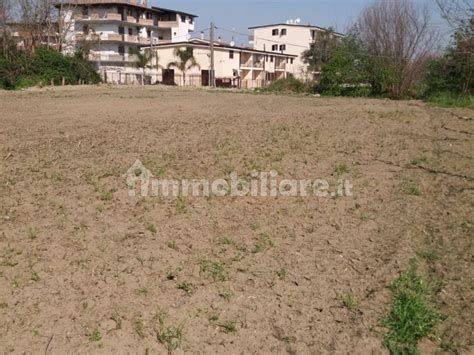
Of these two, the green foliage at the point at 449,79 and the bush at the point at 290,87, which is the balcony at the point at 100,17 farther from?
the green foliage at the point at 449,79

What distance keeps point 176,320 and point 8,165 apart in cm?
420

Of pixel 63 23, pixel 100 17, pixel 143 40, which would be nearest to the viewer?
pixel 63 23

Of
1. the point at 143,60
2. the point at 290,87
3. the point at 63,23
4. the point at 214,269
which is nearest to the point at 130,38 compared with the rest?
the point at 143,60

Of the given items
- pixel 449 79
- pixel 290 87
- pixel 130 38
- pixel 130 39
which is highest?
pixel 130 38

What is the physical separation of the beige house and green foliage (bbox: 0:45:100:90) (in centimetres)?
1629

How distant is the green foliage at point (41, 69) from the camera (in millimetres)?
25125

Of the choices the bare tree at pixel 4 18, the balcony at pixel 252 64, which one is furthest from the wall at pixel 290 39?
the bare tree at pixel 4 18

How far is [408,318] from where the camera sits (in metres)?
2.63

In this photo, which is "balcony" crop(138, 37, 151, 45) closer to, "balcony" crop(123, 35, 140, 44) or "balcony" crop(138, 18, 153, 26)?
"balcony" crop(123, 35, 140, 44)

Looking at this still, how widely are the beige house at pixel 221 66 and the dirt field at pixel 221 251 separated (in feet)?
134

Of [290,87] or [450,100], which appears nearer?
[450,100]

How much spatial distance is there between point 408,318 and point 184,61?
145 ft

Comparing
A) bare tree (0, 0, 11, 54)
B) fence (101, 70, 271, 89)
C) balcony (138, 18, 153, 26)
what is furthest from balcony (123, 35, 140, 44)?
bare tree (0, 0, 11, 54)

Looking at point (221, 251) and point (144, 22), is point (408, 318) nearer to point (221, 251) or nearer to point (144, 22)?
point (221, 251)
